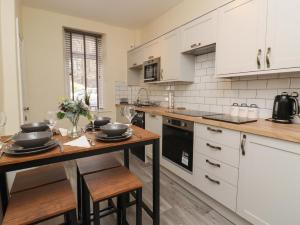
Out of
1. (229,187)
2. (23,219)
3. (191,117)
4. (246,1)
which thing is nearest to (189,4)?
(246,1)

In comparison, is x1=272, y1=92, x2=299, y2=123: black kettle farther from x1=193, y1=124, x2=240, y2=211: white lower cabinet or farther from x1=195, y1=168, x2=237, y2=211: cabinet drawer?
x1=195, y1=168, x2=237, y2=211: cabinet drawer

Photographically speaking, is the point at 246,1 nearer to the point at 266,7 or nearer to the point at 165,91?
the point at 266,7

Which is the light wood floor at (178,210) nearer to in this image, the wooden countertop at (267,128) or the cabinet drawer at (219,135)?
the cabinet drawer at (219,135)

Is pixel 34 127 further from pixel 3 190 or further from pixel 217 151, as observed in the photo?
pixel 217 151

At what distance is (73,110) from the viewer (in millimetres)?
1406

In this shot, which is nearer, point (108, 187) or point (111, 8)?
point (108, 187)

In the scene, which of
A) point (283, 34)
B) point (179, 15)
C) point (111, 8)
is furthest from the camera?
point (111, 8)

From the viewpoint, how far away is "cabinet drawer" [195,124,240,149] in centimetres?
162

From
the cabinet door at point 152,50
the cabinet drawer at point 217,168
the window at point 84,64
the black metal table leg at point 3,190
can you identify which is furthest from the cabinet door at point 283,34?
the window at point 84,64

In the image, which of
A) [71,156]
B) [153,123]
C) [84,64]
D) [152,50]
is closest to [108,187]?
[71,156]

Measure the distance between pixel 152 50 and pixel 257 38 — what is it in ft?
6.39

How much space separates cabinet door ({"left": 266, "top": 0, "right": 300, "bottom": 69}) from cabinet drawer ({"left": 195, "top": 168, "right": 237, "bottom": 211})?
119 centimetres

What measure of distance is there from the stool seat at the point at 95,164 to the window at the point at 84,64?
2148 mm

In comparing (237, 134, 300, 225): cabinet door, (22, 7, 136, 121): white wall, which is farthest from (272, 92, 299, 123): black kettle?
(22, 7, 136, 121): white wall
